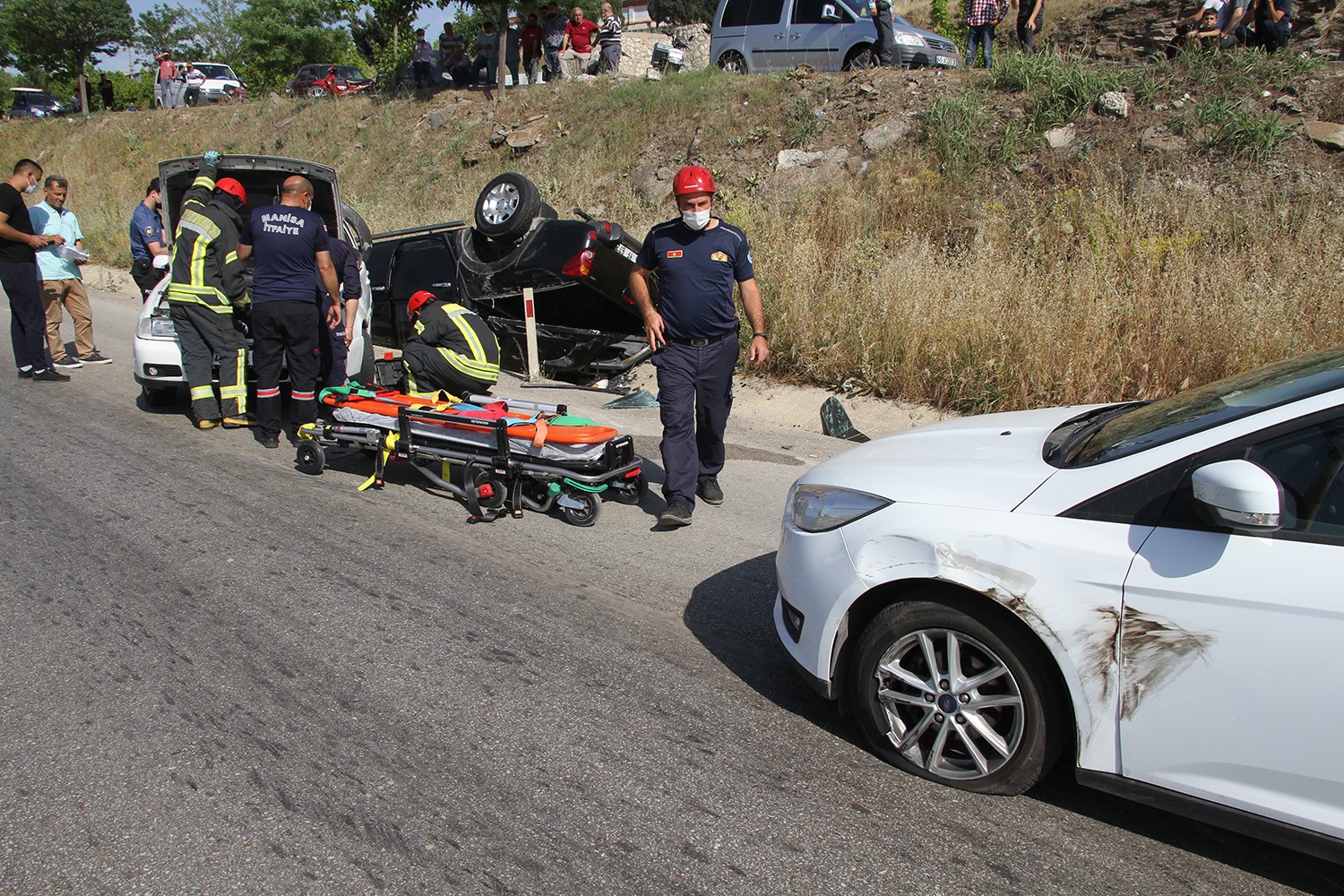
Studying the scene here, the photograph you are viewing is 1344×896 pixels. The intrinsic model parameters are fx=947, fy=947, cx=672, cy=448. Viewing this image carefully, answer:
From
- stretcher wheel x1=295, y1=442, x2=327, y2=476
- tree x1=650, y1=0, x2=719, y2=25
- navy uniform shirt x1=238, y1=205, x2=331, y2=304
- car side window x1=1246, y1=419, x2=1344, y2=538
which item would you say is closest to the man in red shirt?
navy uniform shirt x1=238, y1=205, x2=331, y2=304

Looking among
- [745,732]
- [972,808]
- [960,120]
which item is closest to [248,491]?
[745,732]

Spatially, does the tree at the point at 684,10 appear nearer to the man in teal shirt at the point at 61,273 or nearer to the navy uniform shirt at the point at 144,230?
the navy uniform shirt at the point at 144,230

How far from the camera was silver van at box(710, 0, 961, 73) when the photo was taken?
55.3ft

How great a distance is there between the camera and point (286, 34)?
43.3 metres

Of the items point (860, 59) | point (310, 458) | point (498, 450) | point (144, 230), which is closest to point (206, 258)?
point (310, 458)

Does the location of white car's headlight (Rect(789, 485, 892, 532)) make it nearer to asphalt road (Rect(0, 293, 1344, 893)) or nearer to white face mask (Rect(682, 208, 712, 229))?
asphalt road (Rect(0, 293, 1344, 893))

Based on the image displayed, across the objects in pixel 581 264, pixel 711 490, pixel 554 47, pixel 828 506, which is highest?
pixel 554 47

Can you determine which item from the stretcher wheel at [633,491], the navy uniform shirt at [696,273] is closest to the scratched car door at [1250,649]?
the navy uniform shirt at [696,273]

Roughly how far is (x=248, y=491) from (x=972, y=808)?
5.14 metres

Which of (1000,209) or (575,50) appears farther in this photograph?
(575,50)

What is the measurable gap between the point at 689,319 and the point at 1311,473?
3582 mm

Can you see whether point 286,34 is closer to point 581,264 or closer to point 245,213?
point 245,213

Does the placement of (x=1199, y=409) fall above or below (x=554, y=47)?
below

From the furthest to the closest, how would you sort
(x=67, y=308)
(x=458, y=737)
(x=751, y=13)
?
(x=751, y=13)
(x=67, y=308)
(x=458, y=737)
